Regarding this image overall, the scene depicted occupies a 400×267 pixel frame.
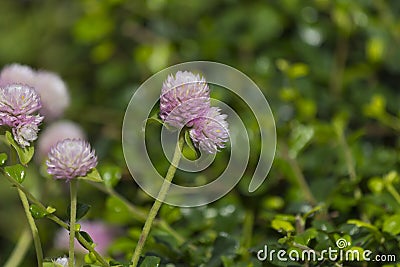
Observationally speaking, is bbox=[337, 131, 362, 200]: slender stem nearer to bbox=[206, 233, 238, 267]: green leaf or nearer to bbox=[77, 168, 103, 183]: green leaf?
bbox=[206, 233, 238, 267]: green leaf

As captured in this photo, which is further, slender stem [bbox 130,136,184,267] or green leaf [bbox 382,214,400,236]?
green leaf [bbox 382,214,400,236]

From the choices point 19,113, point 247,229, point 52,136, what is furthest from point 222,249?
point 52,136

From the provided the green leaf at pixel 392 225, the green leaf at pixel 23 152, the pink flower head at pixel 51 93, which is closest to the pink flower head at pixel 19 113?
the green leaf at pixel 23 152

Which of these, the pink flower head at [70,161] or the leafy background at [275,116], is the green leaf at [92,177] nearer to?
the pink flower head at [70,161]

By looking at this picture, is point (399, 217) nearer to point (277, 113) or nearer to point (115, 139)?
point (277, 113)

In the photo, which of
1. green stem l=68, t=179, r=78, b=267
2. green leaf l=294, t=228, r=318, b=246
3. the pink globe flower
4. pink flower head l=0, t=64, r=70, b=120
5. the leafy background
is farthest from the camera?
the pink globe flower

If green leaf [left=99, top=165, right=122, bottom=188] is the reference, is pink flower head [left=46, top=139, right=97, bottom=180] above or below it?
below

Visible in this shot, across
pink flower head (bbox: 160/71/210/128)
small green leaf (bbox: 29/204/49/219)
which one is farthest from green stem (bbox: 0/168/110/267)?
pink flower head (bbox: 160/71/210/128)

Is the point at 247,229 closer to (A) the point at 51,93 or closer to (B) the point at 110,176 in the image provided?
(B) the point at 110,176
